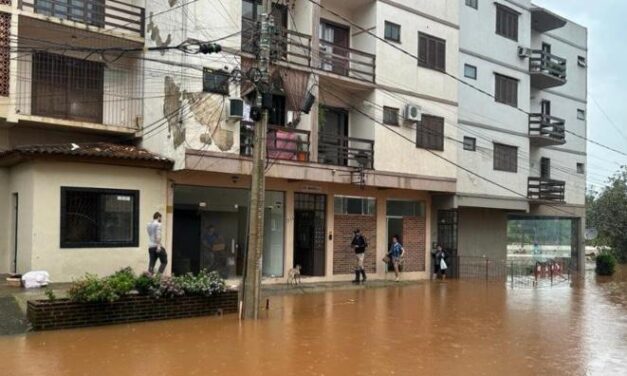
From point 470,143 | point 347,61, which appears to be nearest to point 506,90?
point 470,143

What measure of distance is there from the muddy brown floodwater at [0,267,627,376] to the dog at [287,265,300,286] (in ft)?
11.7

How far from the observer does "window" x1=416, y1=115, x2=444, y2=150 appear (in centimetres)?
2448

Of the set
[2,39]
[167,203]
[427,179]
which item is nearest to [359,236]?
[427,179]

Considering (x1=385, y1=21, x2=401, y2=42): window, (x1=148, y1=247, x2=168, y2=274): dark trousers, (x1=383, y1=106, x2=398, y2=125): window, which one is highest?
(x1=385, y1=21, x2=401, y2=42): window

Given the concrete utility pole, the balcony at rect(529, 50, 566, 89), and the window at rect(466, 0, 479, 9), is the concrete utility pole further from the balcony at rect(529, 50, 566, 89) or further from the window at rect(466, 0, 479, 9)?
the balcony at rect(529, 50, 566, 89)

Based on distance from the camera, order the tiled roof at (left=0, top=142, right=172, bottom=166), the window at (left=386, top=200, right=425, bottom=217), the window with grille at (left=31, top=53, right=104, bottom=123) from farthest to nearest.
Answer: the window at (left=386, top=200, right=425, bottom=217), the window with grille at (left=31, top=53, right=104, bottom=123), the tiled roof at (left=0, top=142, right=172, bottom=166)

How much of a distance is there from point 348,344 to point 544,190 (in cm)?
2149

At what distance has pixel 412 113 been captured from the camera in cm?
Answer: 2372

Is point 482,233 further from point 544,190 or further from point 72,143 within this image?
point 72,143

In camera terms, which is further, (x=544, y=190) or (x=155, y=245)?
(x=544, y=190)

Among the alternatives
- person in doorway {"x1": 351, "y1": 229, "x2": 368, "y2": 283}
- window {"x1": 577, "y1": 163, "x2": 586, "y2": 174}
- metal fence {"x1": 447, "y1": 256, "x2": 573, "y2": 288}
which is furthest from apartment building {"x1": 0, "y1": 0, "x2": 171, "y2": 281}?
window {"x1": 577, "y1": 163, "x2": 586, "y2": 174}

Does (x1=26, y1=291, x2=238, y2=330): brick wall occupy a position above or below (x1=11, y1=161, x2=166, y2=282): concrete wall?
below

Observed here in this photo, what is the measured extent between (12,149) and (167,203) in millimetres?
4405

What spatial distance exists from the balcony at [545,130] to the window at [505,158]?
5.73ft
